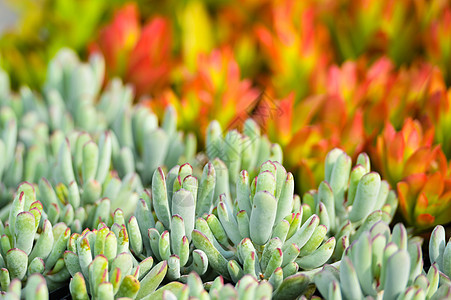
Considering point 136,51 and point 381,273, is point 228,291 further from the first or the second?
point 136,51

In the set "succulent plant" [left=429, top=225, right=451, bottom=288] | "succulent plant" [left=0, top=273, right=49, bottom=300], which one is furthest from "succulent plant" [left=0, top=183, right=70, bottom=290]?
"succulent plant" [left=429, top=225, right=451, bottom=288]

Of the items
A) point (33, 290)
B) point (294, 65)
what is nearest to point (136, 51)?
point (294, 65)

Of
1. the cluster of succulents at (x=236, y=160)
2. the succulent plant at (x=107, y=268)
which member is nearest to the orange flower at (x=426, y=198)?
the cluster of succulents at (x=236, y=160)

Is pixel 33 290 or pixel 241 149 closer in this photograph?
pixel 33 290

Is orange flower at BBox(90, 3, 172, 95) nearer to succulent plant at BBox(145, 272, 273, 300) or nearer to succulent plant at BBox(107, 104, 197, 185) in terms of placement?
succulent plant at BBox(107, 104, 197, 185)

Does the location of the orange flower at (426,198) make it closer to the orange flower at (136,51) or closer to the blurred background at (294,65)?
the blurred background at (294,65)

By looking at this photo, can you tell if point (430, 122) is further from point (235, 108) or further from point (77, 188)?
point (77, 188)
